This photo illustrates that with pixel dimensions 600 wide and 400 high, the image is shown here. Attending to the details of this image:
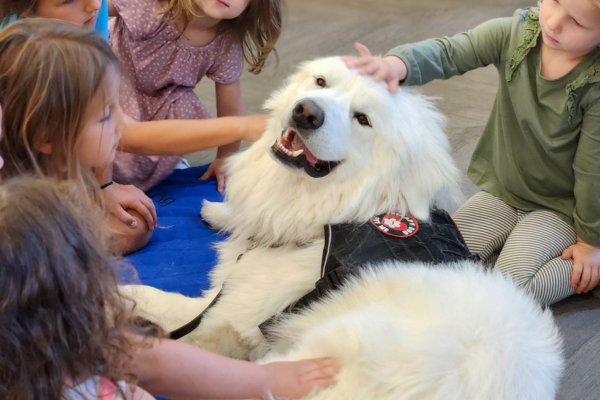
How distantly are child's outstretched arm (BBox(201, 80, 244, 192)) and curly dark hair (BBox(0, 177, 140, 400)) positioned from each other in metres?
1.70

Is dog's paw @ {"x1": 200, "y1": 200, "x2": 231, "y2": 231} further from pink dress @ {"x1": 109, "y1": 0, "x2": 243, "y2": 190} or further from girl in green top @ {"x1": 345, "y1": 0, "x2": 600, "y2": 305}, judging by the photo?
girl in green top @ {"x1": 345, "y1": 0, "x2": 600, "y2": 305}

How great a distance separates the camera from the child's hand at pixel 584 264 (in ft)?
6.94

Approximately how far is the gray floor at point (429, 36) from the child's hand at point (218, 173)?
375 millimetres

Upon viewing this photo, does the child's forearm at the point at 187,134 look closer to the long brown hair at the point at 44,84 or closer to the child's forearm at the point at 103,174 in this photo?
the child's forearm at the point at 103,174

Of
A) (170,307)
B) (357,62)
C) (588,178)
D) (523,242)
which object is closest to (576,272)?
(523,242)

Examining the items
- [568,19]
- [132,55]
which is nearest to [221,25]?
[132,55]

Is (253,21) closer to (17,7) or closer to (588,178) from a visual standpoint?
(17,7)

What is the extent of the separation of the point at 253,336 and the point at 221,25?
1.52m

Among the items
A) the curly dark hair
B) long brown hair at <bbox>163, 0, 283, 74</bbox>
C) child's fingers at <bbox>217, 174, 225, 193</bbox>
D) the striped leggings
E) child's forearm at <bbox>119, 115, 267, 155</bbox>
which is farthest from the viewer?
child's fingers at <bbox>217, 174, 225, 193</bbox>

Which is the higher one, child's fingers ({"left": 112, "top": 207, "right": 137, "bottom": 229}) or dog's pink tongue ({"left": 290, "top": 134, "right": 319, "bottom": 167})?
dog's pink tongue ({"left": 290, "top": 134, "right": 319, "bottom": 167})

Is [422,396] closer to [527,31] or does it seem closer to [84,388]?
[84,388]

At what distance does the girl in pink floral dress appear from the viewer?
2475 mm

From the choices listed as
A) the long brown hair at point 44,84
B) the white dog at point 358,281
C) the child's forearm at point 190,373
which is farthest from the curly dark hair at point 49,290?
the white dog at point 358,281

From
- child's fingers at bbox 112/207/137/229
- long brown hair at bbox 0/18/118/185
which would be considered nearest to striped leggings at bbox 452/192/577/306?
child's fingers at bbox 112/207/137/229
